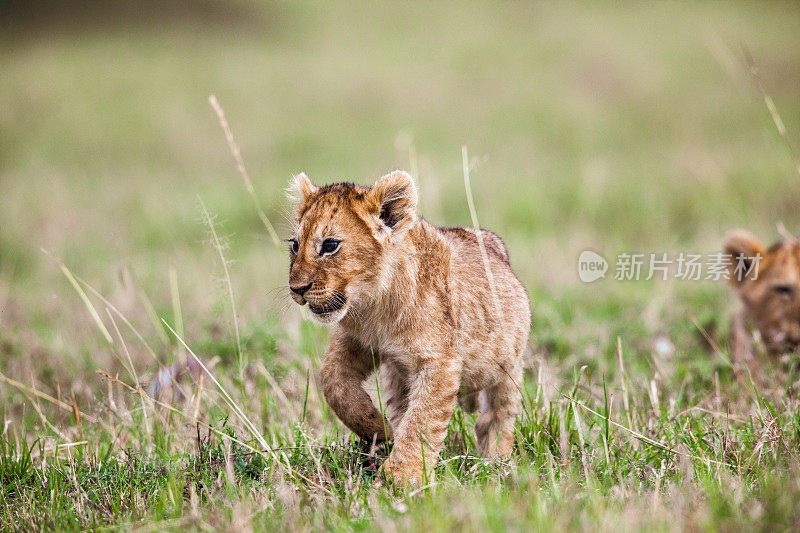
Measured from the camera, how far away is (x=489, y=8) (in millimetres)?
22734

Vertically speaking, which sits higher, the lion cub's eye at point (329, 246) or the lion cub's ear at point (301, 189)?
the lion cub's ear at point (301, 189)

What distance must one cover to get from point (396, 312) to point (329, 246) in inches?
17.3

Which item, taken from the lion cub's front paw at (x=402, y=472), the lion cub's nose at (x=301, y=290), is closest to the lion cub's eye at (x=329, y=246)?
the lion cub's nose at (x=301, y=290)

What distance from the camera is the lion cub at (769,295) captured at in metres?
6.34

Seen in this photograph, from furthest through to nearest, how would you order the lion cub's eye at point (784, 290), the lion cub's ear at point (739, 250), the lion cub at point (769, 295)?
the lion cub's ear at point (739, 250)
the lion cub's eye at point (784, 290)
the lion cub at point (769, 295)

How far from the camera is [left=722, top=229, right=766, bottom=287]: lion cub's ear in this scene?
6.91 metres

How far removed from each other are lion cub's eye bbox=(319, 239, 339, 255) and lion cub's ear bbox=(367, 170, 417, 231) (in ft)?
0.81

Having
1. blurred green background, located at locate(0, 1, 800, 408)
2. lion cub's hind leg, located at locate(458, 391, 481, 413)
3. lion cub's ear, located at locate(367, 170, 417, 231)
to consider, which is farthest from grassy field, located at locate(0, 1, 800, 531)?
lion cub's ear, located at locate(367, 170, 417, 231)

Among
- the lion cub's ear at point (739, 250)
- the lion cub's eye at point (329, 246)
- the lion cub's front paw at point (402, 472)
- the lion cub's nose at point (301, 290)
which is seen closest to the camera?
the lion cub's front paw at point (402, 472)

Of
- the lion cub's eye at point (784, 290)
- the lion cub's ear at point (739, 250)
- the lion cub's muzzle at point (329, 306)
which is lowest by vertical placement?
the lion cub's eye at point (784, 290)

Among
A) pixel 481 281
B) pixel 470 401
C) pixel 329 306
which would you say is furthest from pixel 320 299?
pixel 470 401

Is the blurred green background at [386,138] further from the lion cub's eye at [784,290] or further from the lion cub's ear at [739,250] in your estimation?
the lion cub's eye at [784,290]

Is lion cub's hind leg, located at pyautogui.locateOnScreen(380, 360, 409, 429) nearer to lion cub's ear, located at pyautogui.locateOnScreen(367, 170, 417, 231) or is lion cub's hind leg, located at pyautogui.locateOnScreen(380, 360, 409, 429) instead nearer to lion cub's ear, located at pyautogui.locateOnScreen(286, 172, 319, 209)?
lion cub's ear, located at pyautogui.locateOnScreen(367, 170, 417, 231)

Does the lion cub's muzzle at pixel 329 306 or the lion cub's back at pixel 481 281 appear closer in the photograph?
the lion cub's muzzle at pixel 329 306
